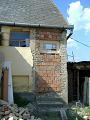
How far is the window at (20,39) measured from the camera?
1995 cm

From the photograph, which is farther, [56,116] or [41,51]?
[41,51]

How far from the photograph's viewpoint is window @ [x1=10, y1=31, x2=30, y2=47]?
786 inches

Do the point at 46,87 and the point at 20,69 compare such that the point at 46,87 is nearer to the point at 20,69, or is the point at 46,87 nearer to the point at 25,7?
the point at 20,69

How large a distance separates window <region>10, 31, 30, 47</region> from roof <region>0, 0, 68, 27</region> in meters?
0.70

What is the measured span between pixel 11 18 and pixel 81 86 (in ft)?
21.5

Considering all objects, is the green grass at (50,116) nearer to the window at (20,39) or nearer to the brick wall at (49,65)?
the brick wall at (49,65)

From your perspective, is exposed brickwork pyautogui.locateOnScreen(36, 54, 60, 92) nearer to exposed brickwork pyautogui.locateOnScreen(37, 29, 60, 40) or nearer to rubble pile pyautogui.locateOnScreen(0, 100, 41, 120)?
exposed brickwork pyautogui.locateOnScreen(37, 29, 60, 40)

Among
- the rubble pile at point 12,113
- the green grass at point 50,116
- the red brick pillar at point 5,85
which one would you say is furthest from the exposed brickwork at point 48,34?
the rubble pile at point 12,113

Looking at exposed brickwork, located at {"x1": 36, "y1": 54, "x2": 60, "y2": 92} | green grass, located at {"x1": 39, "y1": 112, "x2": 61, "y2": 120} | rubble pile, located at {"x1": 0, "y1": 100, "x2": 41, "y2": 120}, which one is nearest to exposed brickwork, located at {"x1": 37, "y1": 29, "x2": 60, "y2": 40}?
exposed brickwork, located at {"x1": 36, "y1": 54, "x2": 60, "y2": 92}

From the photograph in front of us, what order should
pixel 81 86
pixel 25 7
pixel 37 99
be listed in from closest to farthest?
pixel 37 99
pixel 25 7
pixel 81 86

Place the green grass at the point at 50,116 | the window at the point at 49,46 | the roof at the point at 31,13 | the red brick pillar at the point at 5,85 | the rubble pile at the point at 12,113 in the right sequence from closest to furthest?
1. the rubble pile at the point at 12,113
2. the green grass at the point at 50,116
3. the red brick pillar at the point at 5,85
4. the roof at the point at 31,13
5. the window at the point at 49,46

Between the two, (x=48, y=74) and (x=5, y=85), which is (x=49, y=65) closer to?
(x=48, y=74)

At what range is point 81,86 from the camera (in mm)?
22844

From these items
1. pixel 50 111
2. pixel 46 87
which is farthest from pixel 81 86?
pixel 50 111
